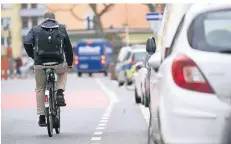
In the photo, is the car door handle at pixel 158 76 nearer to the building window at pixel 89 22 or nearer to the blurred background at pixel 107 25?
the blurred background at pixel 107 25

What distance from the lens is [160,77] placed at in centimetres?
824

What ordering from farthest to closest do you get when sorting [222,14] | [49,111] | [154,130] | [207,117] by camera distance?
[49,111] → [154,130] → [222,14] → [207,117]

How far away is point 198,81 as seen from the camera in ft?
24.9

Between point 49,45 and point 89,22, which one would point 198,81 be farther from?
point 89,22

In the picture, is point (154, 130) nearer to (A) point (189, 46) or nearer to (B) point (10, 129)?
(A) point (189, 46)

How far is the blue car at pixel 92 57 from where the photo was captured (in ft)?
243

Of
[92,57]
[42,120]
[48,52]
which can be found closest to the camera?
[48,52]

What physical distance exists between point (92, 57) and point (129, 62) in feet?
132

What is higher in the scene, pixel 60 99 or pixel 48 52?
pixel 48 52

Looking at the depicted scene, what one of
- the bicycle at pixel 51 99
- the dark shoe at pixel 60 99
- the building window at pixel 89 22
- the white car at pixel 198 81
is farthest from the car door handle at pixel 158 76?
the building window at pixel 89 22

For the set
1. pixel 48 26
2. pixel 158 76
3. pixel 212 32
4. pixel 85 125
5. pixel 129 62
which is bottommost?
pixel 129 62

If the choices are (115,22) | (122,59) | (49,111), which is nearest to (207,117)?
(49,111)

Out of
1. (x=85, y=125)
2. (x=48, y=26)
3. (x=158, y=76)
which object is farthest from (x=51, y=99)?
(x=158, y=76)

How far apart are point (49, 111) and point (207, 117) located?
6295mm
